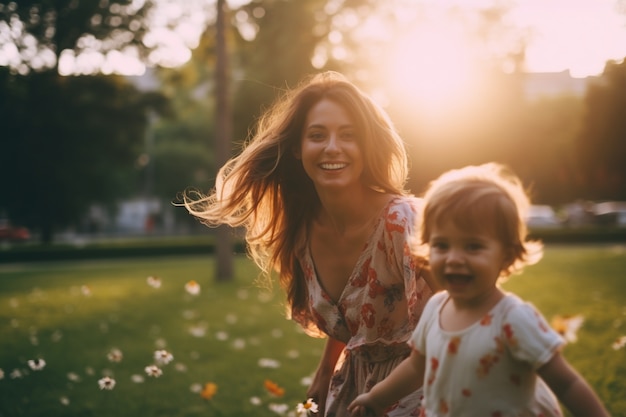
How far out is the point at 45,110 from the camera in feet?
103

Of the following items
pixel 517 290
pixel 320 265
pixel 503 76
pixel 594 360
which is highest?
pixel 503 76

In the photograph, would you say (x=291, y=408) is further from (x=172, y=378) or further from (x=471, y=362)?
(x=471, y=362)

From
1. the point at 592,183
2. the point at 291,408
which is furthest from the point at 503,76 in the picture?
the point at 291,408

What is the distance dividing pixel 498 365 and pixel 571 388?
22 cm

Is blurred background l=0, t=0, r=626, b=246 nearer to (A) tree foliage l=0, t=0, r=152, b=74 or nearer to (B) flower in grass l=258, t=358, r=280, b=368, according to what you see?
(A) tree foliage l=0, t=0, r=152, b=74

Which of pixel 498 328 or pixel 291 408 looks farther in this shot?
pixel 291 408

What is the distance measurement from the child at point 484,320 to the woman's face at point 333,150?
1078mm

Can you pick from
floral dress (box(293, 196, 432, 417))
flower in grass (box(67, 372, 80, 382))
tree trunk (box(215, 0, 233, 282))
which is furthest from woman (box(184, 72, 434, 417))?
tree trunk (box(215, 0, 233, 282))

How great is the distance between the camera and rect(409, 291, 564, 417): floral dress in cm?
234

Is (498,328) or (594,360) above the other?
(498,328)

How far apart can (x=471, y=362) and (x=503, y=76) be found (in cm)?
3453

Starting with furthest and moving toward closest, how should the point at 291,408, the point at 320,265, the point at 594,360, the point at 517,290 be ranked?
the point at 517,290
the point at 594,360
the point at 291,408
the point at 320,265

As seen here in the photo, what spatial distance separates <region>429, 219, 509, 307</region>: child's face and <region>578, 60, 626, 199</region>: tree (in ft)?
87.0

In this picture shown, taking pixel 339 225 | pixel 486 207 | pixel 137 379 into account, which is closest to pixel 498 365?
pixel 486 207
